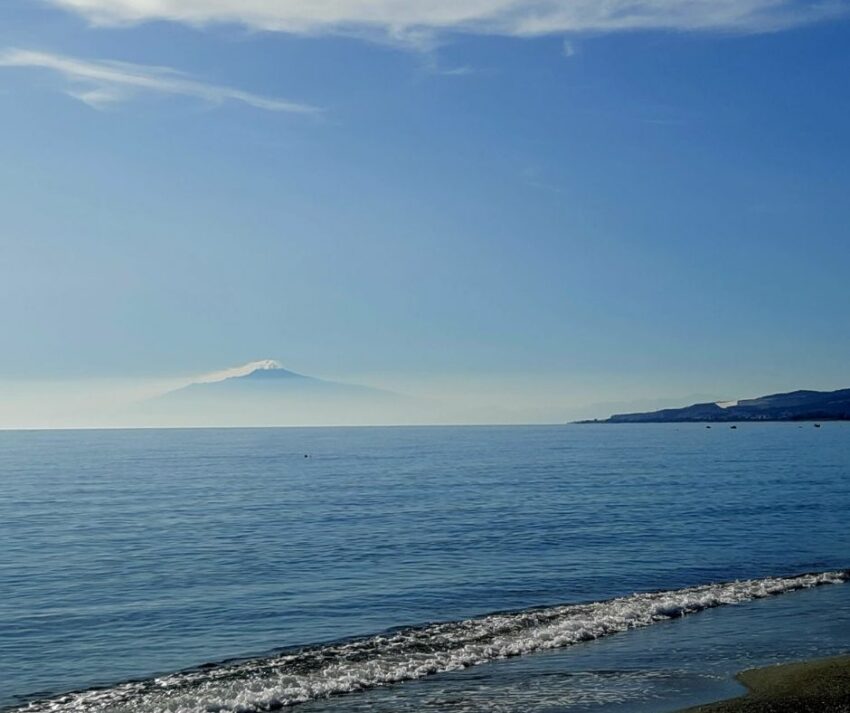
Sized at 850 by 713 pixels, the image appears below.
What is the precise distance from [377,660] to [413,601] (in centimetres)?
809

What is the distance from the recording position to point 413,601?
34.8 meters

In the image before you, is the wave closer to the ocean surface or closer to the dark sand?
the ocean surface

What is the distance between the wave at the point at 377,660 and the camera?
23141 millimetres

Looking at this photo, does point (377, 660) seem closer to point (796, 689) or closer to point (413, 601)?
point (413, 601)

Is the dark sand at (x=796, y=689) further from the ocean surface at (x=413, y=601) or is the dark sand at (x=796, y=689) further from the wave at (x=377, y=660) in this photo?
the wave at (x=377, y=660)

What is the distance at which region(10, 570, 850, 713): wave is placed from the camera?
75.9 ft

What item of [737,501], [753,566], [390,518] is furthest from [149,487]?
[753,566]

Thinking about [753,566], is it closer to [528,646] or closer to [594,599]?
[594,599]

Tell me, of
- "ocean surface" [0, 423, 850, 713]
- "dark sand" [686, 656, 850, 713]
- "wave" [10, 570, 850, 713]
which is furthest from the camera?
"ocean surface" [0, 423, 850, 713]

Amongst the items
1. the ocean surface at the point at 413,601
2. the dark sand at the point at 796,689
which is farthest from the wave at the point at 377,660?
the dark sand at the point at 796,689

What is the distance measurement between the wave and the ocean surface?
9 cm

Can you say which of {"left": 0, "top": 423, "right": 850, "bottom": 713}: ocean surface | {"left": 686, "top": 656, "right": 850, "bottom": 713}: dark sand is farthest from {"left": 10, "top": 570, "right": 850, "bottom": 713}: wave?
{"left": 686, "top": 656, "right": 850, "bottom": 713}: dark sand

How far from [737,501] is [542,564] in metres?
36.4

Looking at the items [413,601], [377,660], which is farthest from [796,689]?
[413,601]
